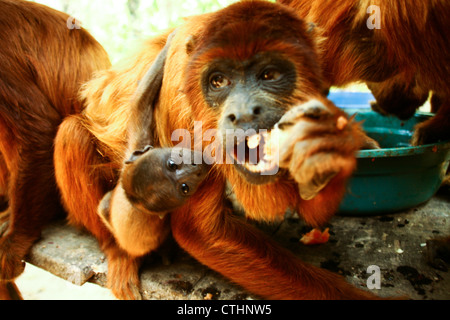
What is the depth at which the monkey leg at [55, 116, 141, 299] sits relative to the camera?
8.22 feet

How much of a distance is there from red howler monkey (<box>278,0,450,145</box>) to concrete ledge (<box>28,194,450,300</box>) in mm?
1062

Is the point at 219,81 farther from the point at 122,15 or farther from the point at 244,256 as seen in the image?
the point at 122,15

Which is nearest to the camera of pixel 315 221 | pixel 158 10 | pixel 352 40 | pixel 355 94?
pixel 315 221

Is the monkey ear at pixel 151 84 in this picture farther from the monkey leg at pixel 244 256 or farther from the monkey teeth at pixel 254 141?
the monkey teeth at pixel 254 141

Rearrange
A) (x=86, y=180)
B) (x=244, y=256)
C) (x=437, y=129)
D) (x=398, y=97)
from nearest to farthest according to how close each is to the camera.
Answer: (x=244, y=256)
(x=86, y=180)
(x=437, y=129)
(x=398, y=97)

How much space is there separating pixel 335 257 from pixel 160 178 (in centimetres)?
139

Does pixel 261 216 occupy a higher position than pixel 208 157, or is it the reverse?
pixel 208 157

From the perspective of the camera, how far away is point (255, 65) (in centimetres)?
177

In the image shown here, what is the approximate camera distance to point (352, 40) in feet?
7.93

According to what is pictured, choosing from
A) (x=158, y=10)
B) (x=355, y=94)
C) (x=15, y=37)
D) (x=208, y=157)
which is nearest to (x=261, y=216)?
(x=208, y=157)

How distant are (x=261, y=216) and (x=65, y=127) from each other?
159 centimetres

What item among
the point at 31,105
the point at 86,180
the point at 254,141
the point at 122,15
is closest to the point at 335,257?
the point at 254,141

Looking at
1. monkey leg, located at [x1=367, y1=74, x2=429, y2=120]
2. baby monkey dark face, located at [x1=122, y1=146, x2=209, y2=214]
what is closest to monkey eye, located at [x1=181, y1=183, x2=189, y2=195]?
baby monkey dark face, located at [x1=122, y1=146, x2=209, y2=214]

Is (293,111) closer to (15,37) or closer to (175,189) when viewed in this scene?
(175,189)
